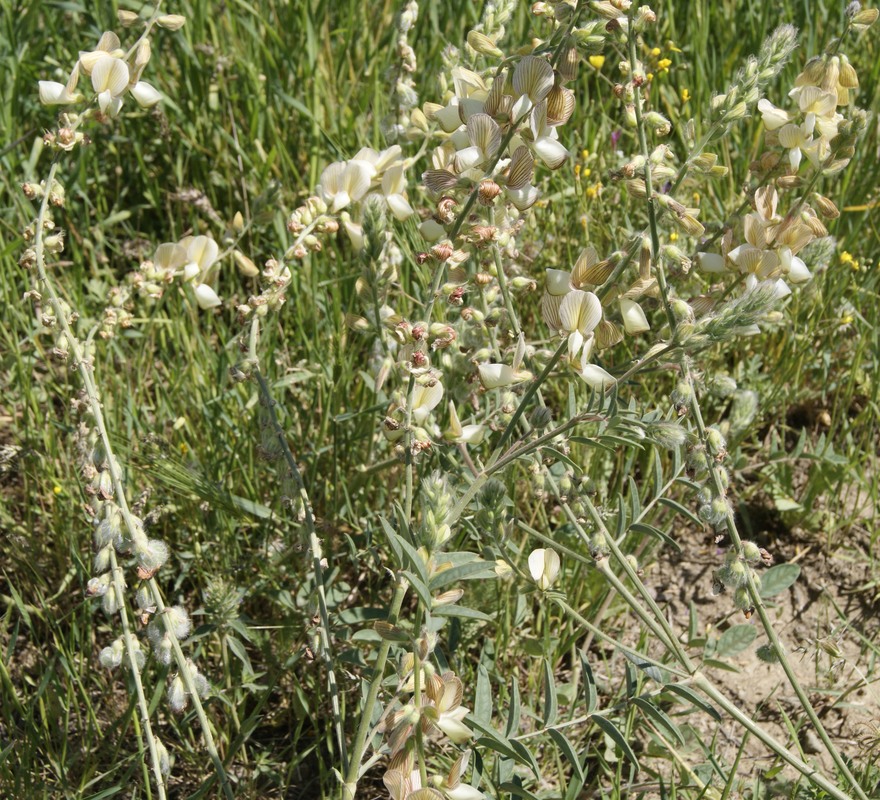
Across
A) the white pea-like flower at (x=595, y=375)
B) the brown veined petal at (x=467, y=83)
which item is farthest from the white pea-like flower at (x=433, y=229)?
the white pea-like flower at (x=595, y=375)

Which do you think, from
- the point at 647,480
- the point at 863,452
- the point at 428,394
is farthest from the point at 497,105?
the point at 863,452

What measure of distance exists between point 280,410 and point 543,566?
2.60 ft

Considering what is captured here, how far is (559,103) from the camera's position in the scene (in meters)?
1.35

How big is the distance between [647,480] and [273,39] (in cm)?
169

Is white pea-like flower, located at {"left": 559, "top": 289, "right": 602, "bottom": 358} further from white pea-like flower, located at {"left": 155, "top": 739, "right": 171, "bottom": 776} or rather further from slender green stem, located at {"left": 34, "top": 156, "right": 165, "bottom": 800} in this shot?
white pea-like flower, located at {"left": 155, "top": 739, "right": 171, "bottom": 776}

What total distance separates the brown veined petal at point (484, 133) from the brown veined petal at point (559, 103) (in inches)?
3.6

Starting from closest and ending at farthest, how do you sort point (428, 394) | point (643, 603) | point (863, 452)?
point (428, 394) → point (643, 603) → point (863, 452)

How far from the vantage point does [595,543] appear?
1588 mm

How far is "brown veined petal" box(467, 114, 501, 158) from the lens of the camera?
4.28 feet

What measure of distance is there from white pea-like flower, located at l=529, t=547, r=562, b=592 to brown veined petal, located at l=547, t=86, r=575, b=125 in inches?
25.7

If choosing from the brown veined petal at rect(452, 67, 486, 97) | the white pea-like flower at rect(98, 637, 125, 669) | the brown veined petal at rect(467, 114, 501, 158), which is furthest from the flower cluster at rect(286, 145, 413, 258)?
the white pea-like flower at rect(98, 637, 125, 669)

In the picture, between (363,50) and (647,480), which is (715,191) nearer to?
(647,480)

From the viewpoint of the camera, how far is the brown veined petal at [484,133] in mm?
1305

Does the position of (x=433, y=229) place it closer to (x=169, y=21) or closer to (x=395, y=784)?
(x=169, y=21)
